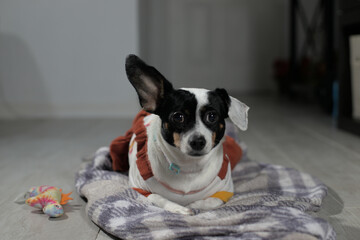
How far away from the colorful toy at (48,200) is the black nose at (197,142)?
1.52ft

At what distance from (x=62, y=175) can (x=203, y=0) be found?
484 centimetres

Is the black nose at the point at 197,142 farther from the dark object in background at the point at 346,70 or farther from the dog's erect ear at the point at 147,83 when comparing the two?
the dark object in background at the point at 346,70

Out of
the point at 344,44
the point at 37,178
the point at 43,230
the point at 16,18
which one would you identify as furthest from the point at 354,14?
the point at 16,18

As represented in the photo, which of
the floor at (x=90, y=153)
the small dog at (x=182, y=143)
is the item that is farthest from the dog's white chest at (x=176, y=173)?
the floor at (x=90, y=153)

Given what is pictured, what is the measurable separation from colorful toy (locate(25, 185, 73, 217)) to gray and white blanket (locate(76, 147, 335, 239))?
84mm

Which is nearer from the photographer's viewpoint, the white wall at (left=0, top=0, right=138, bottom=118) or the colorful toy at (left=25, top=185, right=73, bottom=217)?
the colorful toy at (left=25, top=185, right=73, bottom=217)

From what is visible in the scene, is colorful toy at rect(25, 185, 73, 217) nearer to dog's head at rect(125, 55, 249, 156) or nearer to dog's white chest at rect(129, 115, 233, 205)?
dog's white chest at rect(129, 115, 233, 205)

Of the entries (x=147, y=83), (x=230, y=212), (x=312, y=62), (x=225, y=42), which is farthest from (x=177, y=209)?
(x=225, y=42)

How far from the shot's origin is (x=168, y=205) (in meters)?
1.18

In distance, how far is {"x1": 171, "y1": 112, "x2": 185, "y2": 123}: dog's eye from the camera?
112cm

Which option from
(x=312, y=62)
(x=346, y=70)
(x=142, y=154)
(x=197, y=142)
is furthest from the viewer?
(x=312, y=62)

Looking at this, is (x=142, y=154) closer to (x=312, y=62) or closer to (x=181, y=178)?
Answer: (x=181, y=178)

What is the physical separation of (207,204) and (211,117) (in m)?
0.27

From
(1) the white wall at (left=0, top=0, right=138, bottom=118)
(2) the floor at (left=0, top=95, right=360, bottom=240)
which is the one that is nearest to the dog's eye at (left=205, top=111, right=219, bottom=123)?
(2) the floor at (left=0, top=95, right=360, bottom=240)
